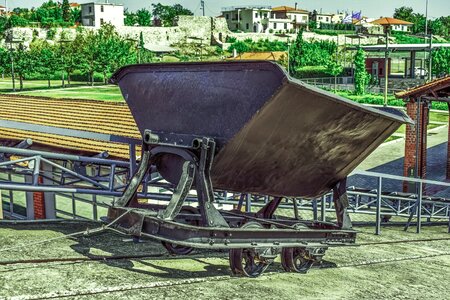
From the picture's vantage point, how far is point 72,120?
16953 millimetres

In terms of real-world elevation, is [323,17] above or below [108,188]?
above

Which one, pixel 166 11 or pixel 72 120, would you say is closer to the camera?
pixel 72 120

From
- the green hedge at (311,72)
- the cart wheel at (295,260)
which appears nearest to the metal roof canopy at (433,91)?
the cart wheel at (295,260)

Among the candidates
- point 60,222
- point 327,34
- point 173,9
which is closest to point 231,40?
point 327,34

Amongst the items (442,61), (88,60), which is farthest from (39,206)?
(88,60)

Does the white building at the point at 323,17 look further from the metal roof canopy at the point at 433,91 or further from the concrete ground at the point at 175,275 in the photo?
the concrete ground at the point at 175,275

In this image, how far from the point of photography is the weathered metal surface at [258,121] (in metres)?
6.68

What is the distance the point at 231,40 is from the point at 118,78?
105 m

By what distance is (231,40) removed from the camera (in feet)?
367

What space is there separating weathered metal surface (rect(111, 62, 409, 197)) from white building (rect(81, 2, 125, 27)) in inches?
4177

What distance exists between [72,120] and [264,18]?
391 ft

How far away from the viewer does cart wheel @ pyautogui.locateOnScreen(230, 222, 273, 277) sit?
7.18 m

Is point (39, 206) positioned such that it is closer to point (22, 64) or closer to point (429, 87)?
point (429, 87)

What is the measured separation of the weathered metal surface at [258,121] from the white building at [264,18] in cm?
12244
